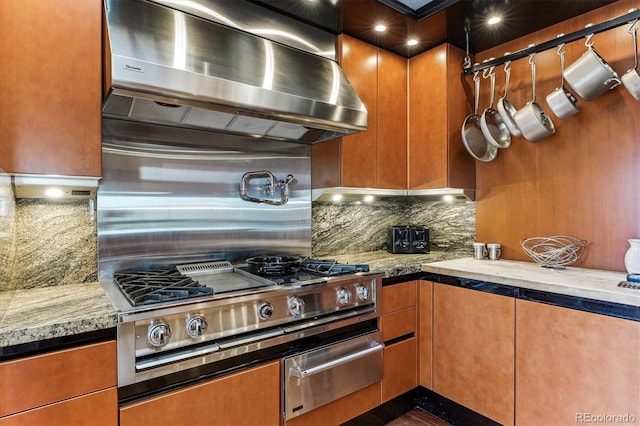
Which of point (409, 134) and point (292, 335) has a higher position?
point (409, 134)

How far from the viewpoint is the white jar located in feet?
5.56

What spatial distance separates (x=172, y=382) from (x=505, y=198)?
216cm

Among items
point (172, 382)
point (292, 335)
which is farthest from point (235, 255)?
point (172, 382)

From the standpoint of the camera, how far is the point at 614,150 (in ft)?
6.19

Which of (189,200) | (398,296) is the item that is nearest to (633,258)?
(398,296)

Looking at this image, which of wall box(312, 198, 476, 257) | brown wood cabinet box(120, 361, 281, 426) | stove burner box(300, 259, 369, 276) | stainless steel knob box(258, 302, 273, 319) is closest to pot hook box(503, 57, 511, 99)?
wall box(312, 198, 476, 257)

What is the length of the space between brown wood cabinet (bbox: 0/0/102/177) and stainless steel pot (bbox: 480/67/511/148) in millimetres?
2112

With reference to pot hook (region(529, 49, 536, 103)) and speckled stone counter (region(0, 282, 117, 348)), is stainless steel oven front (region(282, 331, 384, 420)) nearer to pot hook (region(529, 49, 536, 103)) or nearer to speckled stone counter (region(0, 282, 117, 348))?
speckled stone counter (region(0, 282, 117, 348))

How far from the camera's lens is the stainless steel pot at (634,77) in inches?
66.1

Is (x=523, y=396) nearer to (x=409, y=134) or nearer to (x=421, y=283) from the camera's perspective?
(x=421, y=283)

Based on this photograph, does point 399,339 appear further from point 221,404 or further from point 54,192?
point 54,192

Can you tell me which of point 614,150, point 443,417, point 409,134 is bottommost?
point 443,417

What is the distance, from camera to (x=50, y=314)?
1.15 meters

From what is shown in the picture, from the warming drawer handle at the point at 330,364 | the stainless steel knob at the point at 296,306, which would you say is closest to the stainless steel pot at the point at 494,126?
the warming drawer handle at the point at 330,364
